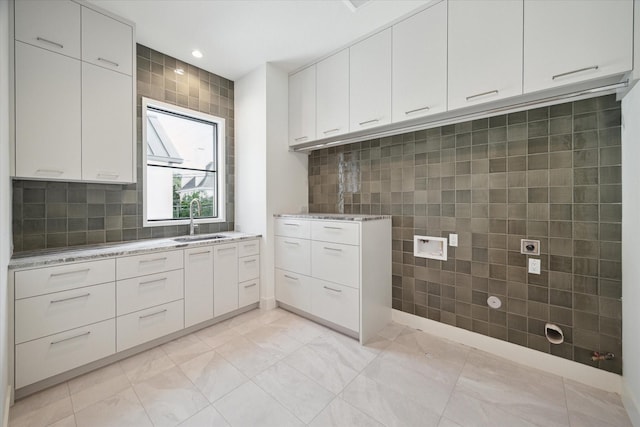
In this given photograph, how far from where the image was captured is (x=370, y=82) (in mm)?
2447

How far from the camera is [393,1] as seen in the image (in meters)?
2.05

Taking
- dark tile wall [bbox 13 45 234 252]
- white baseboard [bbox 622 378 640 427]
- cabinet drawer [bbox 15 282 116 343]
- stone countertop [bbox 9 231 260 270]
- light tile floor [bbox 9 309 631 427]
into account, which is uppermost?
dark tile wall [bbox 13 45 234 252]

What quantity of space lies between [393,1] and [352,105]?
836 mm

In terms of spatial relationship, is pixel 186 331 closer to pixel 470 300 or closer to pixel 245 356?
pixel 245 356

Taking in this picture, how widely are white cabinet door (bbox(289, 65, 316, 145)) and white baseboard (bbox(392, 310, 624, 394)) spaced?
219 cm

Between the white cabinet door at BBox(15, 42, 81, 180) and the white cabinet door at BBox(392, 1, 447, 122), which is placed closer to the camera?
the white cabinet door at BBox(15, 42, 81, 180)

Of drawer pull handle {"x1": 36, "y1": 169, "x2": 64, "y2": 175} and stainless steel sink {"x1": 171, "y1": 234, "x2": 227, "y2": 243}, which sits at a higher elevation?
drawer pull handle {"x1": 36, "y1": 169, "x2": 64, "y2": 175}

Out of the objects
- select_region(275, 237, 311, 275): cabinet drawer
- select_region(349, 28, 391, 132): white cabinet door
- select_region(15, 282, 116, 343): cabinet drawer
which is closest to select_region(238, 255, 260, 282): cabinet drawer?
select_region(275, 237, 311, 275): cabinet drawer

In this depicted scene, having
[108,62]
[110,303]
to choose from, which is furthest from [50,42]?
[110,303]

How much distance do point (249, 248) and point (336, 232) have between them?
1.07 meters

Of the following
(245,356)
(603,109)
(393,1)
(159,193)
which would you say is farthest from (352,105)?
(245,356)

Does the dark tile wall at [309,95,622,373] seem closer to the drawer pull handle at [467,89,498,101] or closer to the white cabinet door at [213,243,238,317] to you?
the drawer pull handle at [467,89,498,101]

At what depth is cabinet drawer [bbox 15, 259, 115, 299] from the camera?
1.65m

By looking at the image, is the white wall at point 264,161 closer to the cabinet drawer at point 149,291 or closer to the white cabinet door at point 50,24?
the cabinet drawer at point 149,291
